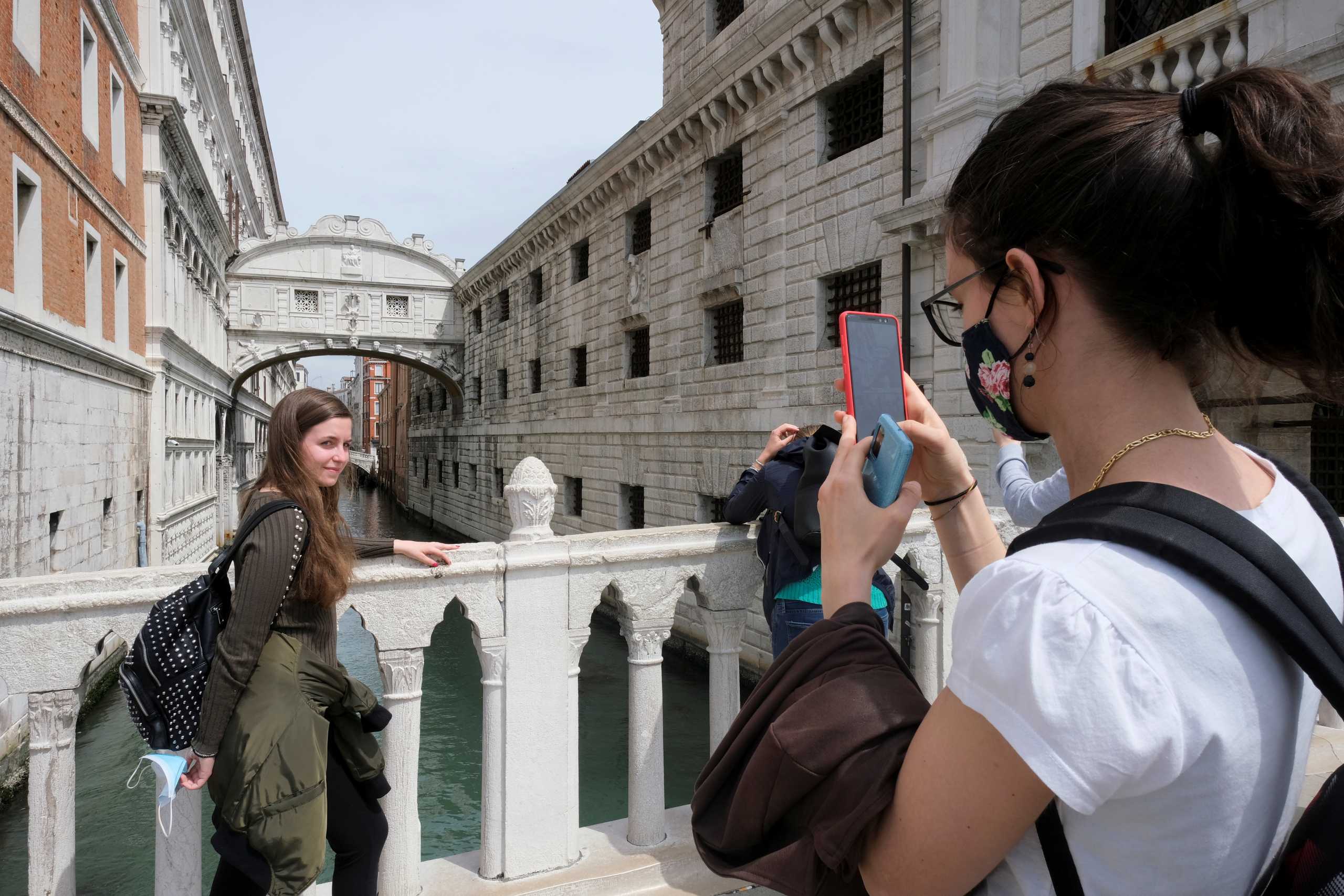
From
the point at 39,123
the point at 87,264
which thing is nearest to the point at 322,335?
the point at 87,264

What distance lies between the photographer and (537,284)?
21.8m

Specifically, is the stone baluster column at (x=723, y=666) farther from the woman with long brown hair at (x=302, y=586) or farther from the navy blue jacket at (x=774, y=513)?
the woman with long brown hair at (x=302, y=586)

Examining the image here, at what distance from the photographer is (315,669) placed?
214 centimetres

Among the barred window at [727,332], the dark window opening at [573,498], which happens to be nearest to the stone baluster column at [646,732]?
the barred window at [727,332]

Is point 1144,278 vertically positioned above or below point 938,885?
above

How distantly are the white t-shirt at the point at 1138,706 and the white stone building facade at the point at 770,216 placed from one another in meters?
2.78

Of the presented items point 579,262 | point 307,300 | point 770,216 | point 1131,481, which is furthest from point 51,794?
point 307,300

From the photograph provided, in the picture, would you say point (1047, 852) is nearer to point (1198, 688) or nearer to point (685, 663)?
point (1198, 688)

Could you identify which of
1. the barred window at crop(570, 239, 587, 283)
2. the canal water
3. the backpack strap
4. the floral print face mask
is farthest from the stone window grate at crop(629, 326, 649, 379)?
the floral print face mask

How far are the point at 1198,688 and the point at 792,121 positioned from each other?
11319 mm

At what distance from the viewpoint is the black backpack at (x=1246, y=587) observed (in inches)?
28.5

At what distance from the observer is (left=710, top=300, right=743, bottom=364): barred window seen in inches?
489

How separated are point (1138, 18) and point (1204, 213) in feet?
26.2

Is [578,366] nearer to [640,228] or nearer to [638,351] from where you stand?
[638,351]
